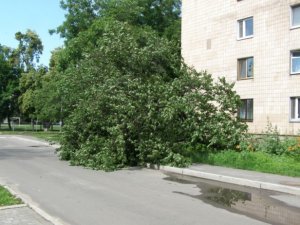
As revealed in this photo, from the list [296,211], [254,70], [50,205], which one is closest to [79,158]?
[50,205]

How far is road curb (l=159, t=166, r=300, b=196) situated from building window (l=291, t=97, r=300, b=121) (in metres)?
12.1

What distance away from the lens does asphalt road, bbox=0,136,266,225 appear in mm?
8125

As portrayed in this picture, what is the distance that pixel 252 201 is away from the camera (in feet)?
33.3

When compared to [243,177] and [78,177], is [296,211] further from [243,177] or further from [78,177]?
[78,177]

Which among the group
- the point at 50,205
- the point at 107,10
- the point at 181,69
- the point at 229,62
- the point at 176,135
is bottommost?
the point at 50,205

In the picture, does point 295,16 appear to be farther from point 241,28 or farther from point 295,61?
point 241,28

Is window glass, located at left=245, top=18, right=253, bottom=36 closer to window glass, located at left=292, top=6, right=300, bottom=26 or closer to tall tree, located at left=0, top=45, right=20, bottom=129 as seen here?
window glass, located at left=292, top=6, right=300, bottom=26

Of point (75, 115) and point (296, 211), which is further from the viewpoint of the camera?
point (75, 115)

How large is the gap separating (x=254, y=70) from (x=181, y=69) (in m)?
10.4

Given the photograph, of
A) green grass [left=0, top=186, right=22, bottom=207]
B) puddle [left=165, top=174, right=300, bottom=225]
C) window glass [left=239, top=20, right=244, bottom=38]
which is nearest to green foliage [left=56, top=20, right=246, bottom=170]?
puddle [left=165, top=174, right=300, bottom=225]

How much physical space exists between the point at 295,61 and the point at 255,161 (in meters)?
12.6

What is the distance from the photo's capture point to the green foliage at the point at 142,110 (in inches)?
669

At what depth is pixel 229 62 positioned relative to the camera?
30.2 metres

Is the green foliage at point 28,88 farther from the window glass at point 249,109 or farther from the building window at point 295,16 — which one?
the building window at point 295,16
